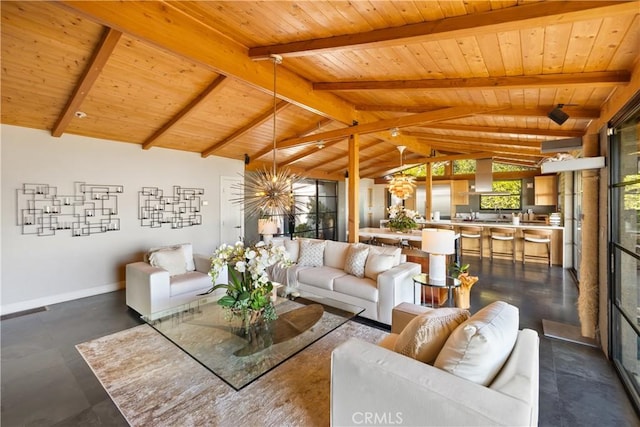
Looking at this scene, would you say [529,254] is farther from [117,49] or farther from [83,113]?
[83,113]

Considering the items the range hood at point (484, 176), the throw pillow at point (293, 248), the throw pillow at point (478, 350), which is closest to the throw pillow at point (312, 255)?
the throw pillow at point (293, 248)

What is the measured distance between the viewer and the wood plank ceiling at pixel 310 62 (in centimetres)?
199

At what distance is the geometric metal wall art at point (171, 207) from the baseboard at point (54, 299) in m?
1.20

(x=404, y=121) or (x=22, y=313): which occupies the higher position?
(x=404, y=121)

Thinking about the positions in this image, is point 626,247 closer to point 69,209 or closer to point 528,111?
point 528,111

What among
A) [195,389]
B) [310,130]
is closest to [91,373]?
[195,389]

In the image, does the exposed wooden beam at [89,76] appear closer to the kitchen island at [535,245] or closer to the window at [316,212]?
the window at [316,212]

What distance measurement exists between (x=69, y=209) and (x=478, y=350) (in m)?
5.65

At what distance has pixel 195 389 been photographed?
2.23 metres

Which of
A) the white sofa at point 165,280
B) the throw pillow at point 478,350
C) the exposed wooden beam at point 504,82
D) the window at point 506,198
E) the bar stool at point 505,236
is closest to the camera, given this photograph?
the throw pillow at point 478,350

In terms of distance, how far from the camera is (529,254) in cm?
657

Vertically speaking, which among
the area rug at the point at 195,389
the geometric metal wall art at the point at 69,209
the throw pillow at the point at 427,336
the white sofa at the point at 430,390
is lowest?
the area rug at the point at 195,389

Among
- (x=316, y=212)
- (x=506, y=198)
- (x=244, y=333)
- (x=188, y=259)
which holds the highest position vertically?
(x=506, y=198)

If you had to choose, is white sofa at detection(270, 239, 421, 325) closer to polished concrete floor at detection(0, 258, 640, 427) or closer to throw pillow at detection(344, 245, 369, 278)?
throw pillow at detection(344, 245, 369, 278)
